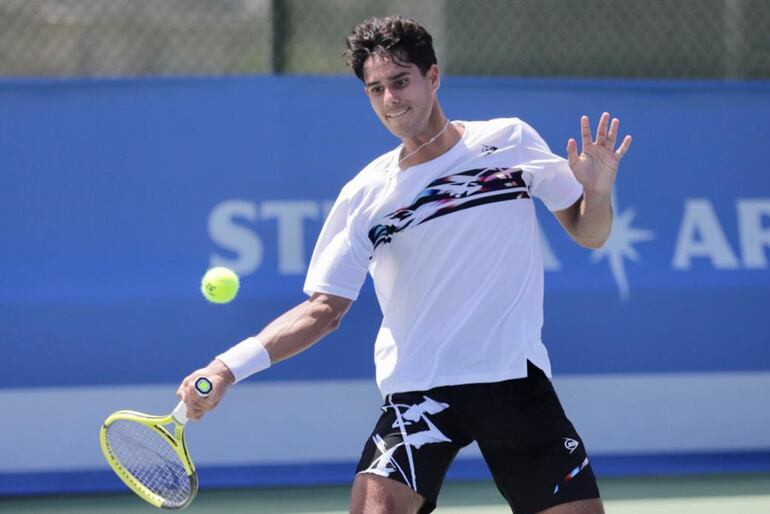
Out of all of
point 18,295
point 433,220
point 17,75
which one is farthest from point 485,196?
point 17,75

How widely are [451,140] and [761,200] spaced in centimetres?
A: 277

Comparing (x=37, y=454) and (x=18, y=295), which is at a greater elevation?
(x=18, y=295)

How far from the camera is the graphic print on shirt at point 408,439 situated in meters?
3.22

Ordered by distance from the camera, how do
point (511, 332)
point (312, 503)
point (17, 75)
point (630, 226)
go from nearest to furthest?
1. point (511, 332)
2. point (312, 503)
3. point (630, 226)
4. point (17, 75)

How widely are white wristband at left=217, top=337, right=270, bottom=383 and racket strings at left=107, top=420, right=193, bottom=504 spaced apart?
294mm

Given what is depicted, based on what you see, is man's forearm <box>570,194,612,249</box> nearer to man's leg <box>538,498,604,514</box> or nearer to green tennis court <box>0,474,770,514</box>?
man's leg <box>538,498,604,514</box>

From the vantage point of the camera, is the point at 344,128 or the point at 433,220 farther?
the point at 344,128

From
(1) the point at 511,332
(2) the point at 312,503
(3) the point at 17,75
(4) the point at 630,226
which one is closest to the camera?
(1) the point at 511,332

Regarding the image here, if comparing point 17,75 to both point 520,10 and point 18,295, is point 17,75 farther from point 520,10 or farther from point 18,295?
point 520,10

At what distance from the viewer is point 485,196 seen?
337 cm

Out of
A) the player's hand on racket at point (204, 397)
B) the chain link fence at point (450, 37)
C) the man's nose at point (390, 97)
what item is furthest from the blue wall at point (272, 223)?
the player's hand on racket at point (204, 397)

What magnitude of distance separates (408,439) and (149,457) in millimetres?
713

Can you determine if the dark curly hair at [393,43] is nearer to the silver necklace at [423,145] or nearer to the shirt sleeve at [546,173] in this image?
the silver necklace at [423,145]

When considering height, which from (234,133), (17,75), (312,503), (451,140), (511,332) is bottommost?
(312,503)
